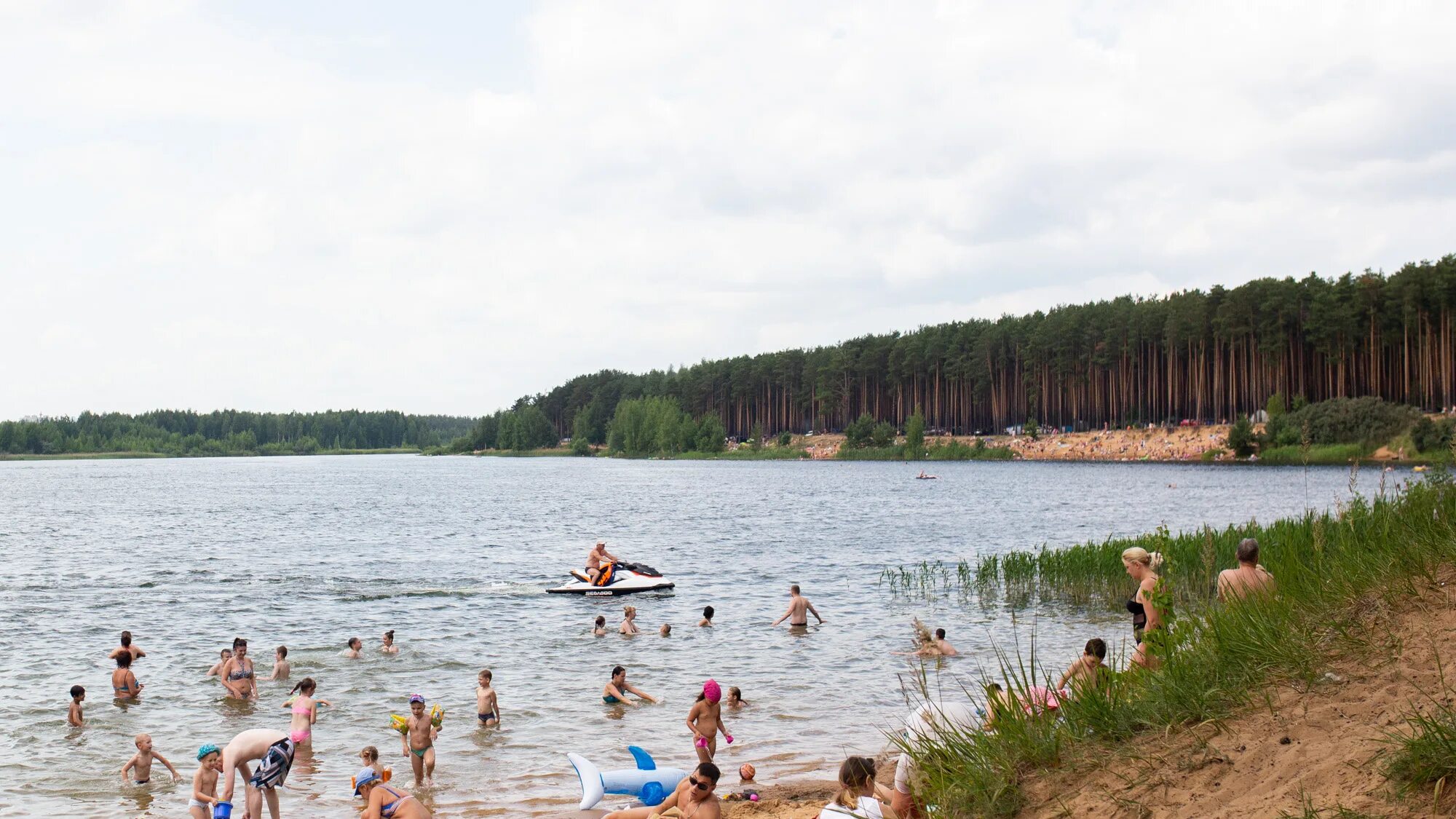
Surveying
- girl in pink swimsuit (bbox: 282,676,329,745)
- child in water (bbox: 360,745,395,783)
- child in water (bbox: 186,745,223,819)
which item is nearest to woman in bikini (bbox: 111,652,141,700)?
girl in pink swimsuit (bbox: 282,676,329,745)

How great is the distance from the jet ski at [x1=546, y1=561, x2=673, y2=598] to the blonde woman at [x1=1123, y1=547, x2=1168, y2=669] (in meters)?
21.5

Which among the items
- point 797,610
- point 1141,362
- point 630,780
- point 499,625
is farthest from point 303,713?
point 1141,362

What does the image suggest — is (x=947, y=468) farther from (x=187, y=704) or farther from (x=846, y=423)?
(x=187, y=704)

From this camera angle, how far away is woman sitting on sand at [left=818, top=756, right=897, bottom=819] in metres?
8.04

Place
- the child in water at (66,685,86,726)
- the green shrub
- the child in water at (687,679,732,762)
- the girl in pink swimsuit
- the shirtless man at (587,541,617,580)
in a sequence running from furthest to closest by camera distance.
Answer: the green shrub < the shirtless man at (587,541,617,580) < the child in water at (66,685,86,726) < the girl in pink swimsuit < the child in water at (687,679,732,762)

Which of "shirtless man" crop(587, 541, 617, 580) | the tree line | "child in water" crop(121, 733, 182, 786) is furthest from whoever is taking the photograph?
the tree line

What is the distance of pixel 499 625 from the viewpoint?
25.0 m

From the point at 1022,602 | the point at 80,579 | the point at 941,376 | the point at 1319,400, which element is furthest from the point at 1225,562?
the point at 941,376

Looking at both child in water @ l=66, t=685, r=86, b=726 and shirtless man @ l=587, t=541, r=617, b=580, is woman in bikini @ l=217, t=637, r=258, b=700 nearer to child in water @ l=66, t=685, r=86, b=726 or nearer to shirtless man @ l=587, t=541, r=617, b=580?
child in water @ l=66, t=685, r=86, b=726

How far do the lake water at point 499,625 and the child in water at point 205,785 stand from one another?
597 mm

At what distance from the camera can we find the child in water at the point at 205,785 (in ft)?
36.5

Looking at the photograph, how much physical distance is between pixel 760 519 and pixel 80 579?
3203 cm

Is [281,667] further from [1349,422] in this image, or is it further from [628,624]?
[1349,422]

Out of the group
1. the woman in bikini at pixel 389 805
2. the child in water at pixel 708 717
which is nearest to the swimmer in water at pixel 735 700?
the child in water at pixel 708 717
